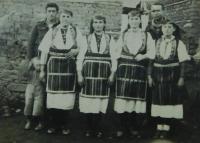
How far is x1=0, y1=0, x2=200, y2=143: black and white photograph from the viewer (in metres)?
6.30

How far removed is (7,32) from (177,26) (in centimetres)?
291

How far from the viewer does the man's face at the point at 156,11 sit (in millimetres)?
6515

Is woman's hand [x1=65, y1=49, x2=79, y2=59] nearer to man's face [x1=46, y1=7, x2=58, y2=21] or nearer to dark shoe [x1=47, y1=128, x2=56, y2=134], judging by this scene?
man's face [x1=46, y1=7, x2=58, y2=21]

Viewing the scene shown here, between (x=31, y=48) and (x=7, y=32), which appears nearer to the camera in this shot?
(x=31, y=48)

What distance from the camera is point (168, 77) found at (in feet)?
20.8

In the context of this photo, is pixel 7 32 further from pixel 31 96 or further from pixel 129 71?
pixel 129 71

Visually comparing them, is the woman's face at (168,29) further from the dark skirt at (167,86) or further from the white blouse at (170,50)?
the dark skirt at (167,86)

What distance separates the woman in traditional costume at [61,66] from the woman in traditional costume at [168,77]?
1267 mm

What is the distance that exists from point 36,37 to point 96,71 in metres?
1.14

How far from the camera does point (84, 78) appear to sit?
633 cm

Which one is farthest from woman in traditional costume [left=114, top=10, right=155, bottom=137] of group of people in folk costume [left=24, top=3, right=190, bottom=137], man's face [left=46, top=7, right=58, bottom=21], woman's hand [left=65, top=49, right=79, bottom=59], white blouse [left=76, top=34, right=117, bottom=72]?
man's face [left=46, top=7, right=58, bottom=21]

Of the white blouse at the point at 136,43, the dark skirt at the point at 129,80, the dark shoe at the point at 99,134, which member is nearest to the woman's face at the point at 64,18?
the white blouse at the point at 136,43

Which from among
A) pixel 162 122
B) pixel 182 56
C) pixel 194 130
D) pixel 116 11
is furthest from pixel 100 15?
pixel 194 130

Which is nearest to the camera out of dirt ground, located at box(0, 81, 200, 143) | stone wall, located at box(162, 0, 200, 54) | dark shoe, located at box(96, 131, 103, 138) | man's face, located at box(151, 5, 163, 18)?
dirt ground, located at box(0, 81, 200, 143)
